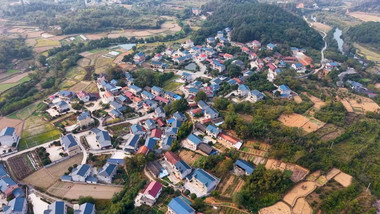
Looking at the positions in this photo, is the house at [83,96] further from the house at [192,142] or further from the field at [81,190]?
the house at [192,142]

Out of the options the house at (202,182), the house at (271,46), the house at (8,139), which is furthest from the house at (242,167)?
the house at (271,46)

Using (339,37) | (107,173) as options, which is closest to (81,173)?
(107,173)

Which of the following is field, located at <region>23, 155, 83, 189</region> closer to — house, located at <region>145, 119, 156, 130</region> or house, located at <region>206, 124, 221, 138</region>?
house, located at <region>145, 119, 156, 130</region>

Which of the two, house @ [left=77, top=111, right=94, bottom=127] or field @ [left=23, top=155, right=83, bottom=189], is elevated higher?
house @ [left=77, top=111, right=94, bottom=127]

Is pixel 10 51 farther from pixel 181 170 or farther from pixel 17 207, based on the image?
pixel 181 170

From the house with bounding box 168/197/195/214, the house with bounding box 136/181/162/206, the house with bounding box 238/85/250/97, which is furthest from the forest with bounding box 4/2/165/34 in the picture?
the house with bounding box 168/197/195/214

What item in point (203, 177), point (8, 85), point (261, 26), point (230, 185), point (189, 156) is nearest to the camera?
point (203, 177)

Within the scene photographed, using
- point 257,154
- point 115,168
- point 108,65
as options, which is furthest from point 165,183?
point 108,65
